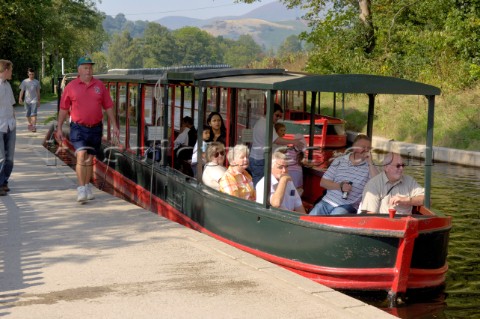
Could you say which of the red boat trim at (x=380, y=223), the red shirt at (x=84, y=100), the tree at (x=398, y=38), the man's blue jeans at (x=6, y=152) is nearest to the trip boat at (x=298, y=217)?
the red boat trim at (x=380, y=223)

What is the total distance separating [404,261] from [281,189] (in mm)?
1500

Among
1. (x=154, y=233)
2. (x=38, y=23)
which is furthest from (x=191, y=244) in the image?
(x=38, y=23)

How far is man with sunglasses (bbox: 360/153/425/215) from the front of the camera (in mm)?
7816

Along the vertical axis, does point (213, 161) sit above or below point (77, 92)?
below

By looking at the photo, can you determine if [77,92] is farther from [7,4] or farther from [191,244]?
[7,4]

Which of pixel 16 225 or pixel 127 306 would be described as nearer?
pixel 127 306

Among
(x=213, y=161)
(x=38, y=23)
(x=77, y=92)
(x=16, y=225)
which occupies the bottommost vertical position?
(x=16, y=225)

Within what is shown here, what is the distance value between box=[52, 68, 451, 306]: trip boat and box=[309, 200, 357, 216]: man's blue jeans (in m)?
0.72

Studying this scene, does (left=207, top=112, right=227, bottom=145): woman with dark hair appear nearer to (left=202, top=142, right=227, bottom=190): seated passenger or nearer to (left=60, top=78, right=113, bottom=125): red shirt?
(left=202, top=142, right=227, bottom=190): seated passenger

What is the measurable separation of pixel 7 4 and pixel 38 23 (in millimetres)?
5797

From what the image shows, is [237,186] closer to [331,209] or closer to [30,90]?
[331,209]

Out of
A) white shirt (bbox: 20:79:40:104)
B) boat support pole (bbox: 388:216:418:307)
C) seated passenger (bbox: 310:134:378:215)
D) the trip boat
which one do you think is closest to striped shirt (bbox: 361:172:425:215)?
the trip boat

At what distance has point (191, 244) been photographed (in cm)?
784

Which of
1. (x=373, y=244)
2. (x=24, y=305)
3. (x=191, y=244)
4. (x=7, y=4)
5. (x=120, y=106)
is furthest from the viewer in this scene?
(x=7, y=4)
